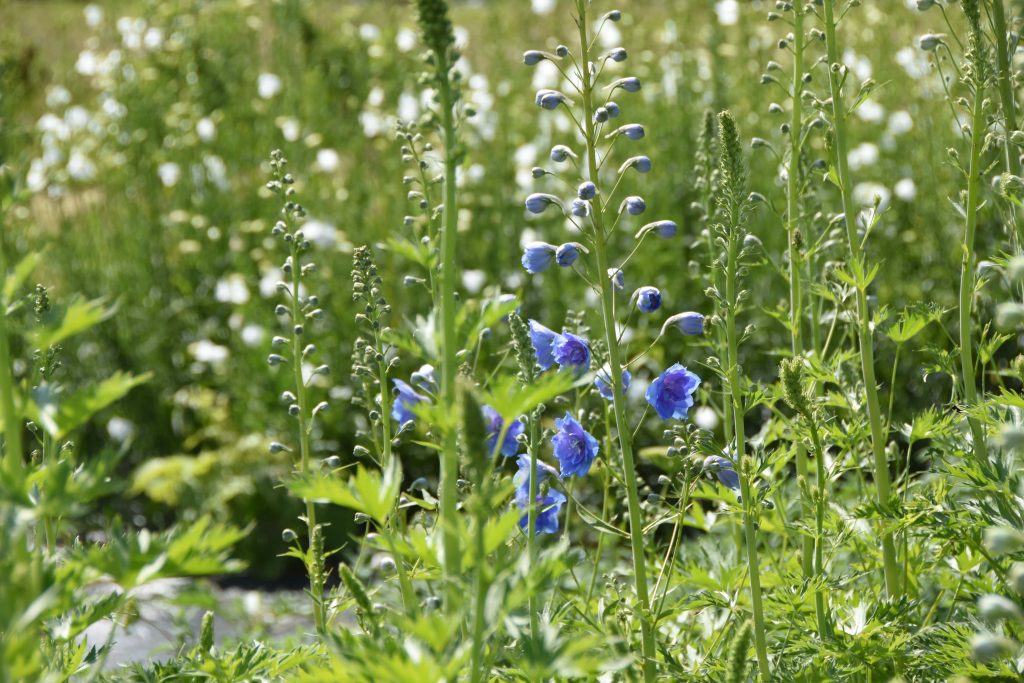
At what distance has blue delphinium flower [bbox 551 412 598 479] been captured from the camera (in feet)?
7.84

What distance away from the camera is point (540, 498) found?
2451mm

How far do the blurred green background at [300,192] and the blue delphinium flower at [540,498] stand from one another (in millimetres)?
2075

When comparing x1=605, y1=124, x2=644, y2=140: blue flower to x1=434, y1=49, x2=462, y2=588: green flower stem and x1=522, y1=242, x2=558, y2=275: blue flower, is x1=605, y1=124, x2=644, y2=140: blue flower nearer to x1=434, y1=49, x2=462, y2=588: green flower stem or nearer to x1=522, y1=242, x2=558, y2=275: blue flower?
x1=522, y1=242, x2=558, y2=275: blue flower

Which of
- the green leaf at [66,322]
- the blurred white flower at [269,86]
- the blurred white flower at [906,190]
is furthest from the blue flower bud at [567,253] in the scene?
the blurred white flower at [269,86]

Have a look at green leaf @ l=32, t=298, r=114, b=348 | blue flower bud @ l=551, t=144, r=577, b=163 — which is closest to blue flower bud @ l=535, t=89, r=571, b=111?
blue flower bud @ l=551, t=144, r=577, b=163

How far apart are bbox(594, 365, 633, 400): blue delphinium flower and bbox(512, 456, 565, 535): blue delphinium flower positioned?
0.70 feet

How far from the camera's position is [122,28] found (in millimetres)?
8570

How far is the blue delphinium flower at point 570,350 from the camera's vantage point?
93.0 inches

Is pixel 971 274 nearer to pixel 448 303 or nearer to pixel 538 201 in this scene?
pixel 538 201

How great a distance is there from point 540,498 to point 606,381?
30cm

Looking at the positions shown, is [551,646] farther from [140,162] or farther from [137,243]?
[140,162]

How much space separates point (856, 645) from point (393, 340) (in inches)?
50.5

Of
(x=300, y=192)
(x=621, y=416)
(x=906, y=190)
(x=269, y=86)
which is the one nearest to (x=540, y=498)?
(x=621, y=416)

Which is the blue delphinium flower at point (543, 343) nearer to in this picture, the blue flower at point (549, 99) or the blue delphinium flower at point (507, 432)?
the blue delphinium flower at point (507, 432)
